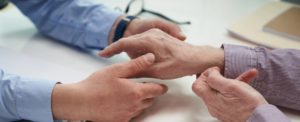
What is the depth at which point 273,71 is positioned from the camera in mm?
686

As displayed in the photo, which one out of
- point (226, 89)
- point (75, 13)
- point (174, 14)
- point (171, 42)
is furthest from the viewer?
point (174, 14)

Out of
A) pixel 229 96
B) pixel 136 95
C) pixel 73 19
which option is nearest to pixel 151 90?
pixel 136 95

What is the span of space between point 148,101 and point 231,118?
0.50 ft

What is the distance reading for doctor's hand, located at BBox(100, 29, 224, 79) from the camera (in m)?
0.71

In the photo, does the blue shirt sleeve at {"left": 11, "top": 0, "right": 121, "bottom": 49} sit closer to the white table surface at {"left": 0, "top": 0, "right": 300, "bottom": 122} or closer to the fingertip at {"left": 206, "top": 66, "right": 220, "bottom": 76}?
the white table surface at {"left": 0, "top": 0, "right": 300, "bottom": 122}

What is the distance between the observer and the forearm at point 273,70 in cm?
67

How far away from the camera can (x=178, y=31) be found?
32.7 inches

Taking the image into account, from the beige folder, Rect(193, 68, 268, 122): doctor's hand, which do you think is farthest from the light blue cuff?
the beige folder

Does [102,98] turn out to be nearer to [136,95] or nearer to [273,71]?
[136,95]

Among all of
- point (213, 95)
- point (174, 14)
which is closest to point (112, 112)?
point (213, 95)

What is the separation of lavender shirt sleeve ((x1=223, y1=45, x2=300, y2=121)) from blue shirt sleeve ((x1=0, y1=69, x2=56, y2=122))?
1.13 ft

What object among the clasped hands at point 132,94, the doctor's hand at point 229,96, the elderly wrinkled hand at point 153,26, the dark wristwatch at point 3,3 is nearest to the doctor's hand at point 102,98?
the clasped hands at point 132,94

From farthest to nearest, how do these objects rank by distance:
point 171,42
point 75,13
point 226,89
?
point 75,13, point 171,42, point 226,89

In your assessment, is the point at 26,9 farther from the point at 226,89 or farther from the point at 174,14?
the point at 226,89
